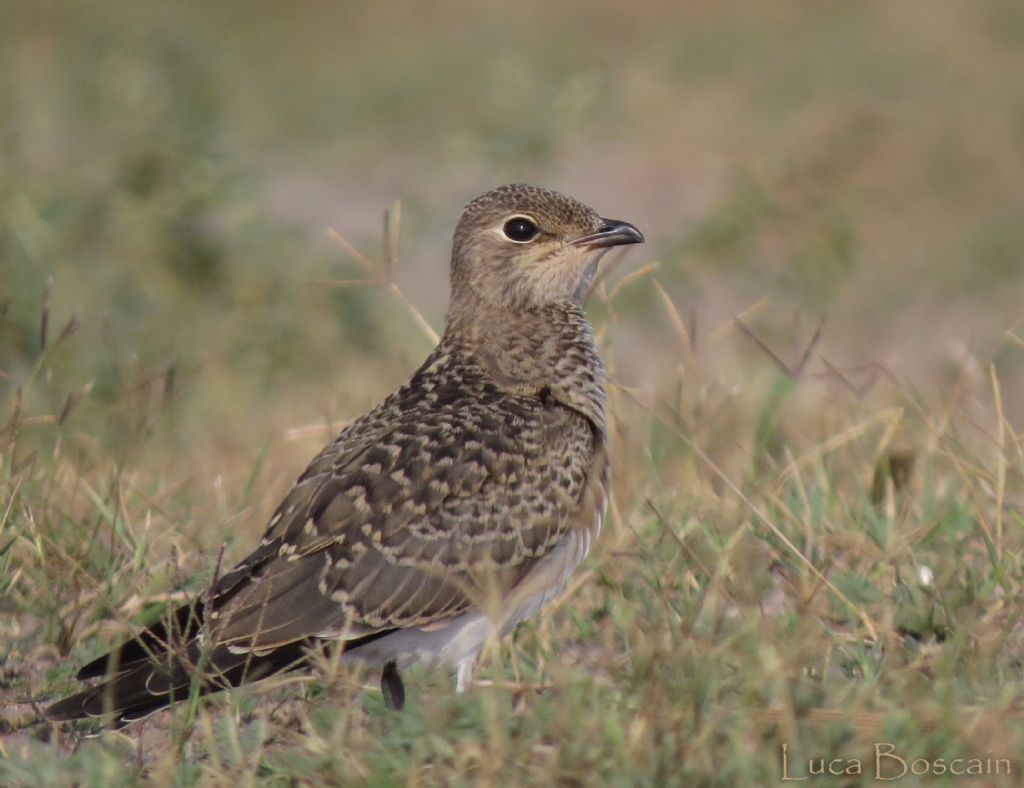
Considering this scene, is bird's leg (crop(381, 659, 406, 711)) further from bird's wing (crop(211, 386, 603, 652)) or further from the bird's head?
the bird's head

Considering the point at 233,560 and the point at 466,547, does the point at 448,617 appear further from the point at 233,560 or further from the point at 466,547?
the point at 233,560

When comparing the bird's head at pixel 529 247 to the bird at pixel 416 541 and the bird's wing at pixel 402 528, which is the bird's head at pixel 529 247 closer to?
the bird at pixel 416 541

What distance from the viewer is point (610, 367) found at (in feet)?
17.8

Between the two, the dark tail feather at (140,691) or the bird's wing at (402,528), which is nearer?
the dark tail feather at (140,691)

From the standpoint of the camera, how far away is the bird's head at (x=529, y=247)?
16.7 feet

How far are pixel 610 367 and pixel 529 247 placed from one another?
555mm

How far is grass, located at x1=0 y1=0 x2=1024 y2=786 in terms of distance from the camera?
11.0 feet

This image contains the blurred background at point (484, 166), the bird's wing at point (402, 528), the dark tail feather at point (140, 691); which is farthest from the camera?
the blurred background at point (484, 166)

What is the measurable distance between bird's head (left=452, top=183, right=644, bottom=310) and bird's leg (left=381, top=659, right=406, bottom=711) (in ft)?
4.23

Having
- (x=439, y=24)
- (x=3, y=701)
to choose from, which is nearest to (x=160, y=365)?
(x=3, y=701)

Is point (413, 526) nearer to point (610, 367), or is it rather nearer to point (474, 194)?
point (610, 367)

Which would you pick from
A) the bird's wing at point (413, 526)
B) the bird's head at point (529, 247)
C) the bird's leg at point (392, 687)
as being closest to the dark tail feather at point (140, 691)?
the bird's wing at point (413, 526)

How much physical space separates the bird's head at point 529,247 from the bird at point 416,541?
262 mm

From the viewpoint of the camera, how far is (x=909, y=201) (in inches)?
506
